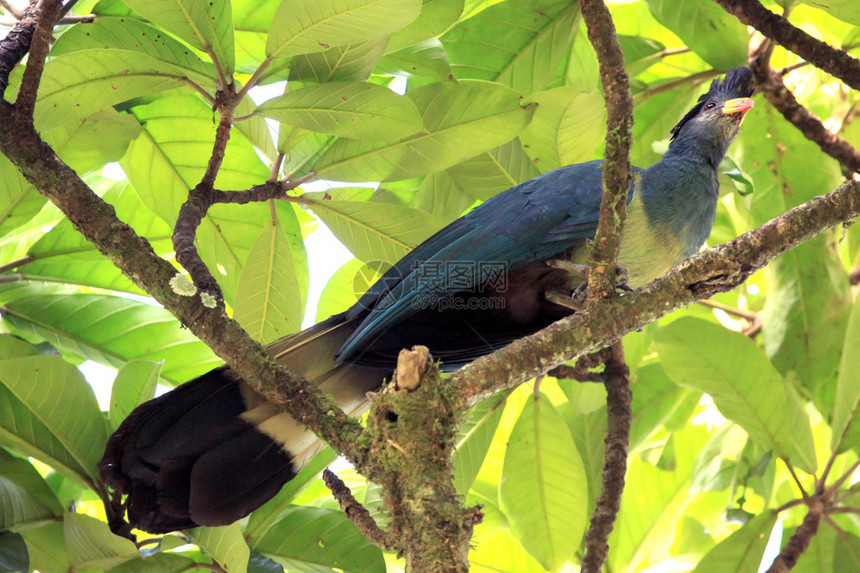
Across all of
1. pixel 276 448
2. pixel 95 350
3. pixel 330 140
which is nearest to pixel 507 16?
pixel 330 140

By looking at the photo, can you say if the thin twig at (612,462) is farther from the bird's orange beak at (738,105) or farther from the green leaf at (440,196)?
the bird's orange beak at (738,105)

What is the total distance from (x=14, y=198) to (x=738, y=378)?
245 cm

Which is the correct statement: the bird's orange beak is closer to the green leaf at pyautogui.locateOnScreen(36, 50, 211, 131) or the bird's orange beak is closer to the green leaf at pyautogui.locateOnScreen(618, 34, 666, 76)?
the green leaf at pyautogui.locateOnScreen(618, 34, 666, 76)

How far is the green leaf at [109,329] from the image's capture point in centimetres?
281

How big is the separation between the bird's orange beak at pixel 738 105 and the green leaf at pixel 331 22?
61.2 inches

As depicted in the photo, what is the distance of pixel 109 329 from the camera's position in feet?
9.37

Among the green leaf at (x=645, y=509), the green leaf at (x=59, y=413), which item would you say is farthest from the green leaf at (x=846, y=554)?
the green leaf at (x=59, y=413)

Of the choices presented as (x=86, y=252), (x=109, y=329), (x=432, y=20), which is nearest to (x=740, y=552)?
(x=432, y=20)

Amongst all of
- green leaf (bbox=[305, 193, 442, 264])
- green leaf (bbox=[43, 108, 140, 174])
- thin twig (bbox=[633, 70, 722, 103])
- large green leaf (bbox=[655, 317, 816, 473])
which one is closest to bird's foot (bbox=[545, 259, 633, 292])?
large green leaf (bbox=[655, 317, 816, 473])

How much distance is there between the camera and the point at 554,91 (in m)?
2.54

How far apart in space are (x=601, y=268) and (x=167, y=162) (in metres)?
1.62

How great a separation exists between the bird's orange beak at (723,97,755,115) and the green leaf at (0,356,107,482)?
2.47m

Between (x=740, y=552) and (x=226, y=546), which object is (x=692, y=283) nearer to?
(x=740, y=552)

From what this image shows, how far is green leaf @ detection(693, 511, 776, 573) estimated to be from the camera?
2.61 metres
